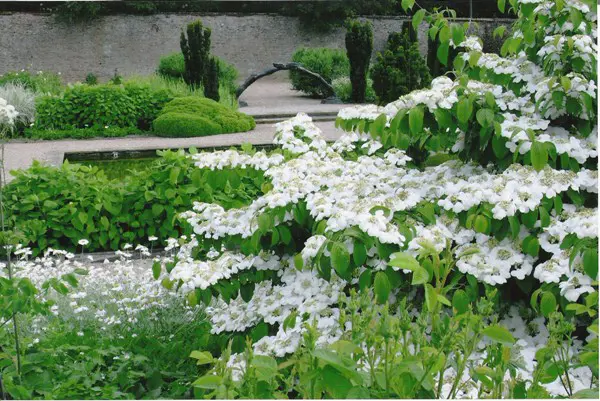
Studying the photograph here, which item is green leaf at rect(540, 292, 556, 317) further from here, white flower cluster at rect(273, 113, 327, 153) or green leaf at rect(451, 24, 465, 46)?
white flower cluster at rect(273, 113, 327, 153)

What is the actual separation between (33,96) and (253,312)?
10.9 metres

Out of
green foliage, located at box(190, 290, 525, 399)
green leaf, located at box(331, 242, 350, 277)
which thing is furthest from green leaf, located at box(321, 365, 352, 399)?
green leaf, located at box(331, 242, 350, 277)

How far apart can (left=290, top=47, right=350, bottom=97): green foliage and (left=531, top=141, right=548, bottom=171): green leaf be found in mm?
14853

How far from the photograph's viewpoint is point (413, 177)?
2.65 metres

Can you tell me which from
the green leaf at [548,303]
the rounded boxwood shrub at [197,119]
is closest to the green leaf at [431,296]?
the green leaf at [548,303]

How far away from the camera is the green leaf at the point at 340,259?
6.54ft

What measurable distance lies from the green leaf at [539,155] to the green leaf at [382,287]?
24.8 inches

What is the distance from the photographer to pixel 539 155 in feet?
7.34

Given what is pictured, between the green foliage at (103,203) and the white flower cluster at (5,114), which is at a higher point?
the white flower cluster at (5,114)

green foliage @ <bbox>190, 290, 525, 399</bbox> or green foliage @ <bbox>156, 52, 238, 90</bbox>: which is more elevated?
green foliage @ <bbox>190, 290, 525, 399</bbox>

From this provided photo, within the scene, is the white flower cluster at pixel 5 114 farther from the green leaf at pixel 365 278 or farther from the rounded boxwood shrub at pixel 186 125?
the rounded boxwood shrub at pixel 186 125

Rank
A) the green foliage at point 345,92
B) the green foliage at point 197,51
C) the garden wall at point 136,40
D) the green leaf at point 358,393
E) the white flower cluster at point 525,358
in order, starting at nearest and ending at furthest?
1. the green leaf at point 358,393
2. the white flower cluster at point 525,358
3. the green foliage at point 197,51
4. the green foliage at point 345,92
5. the garden wall at point 136,40

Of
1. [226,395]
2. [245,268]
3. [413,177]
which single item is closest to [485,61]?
[413,177]

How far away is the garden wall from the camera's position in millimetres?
20766
